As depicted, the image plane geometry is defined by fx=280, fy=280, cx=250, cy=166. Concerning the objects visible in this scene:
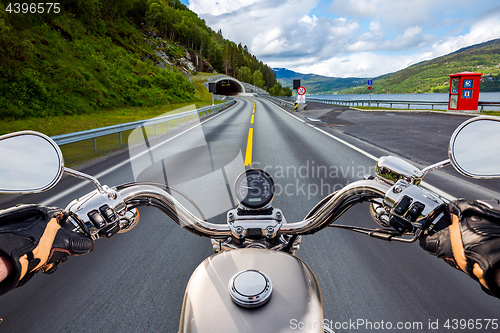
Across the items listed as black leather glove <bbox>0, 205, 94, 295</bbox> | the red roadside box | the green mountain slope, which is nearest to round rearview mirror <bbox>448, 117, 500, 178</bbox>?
black leather glove <bbox>0, 205, 94, 295</bbox>

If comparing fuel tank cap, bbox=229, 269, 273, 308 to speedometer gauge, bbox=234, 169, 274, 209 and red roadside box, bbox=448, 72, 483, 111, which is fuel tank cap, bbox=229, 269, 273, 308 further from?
red roadside box, bbox=448, 72, 483, 111

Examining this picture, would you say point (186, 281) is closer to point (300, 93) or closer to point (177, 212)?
point (177, 212)

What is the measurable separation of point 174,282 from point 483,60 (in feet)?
592

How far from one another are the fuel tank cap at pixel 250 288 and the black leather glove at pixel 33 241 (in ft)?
2.35

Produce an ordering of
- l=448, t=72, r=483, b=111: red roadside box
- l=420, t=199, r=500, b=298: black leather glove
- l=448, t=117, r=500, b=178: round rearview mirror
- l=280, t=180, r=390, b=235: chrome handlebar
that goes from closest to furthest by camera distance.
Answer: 1. l=420, t=199, r=500, b=298: black leather glove
2. l=448, t=117, r=500, b=178: round rearview mirror
3. l=280, t=180, r=390, b=235: chrome handlebar
4. l=448, t=72, r=483, b=111: red roadside box

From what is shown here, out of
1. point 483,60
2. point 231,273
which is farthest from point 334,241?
point 483,60

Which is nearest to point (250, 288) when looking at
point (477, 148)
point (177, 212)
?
point (177, 212)

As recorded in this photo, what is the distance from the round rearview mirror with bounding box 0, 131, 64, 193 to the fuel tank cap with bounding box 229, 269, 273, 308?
0.97 meters

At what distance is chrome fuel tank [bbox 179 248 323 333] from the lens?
925 millimetres

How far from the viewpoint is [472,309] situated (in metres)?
2.29

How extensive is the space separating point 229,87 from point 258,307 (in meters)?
125

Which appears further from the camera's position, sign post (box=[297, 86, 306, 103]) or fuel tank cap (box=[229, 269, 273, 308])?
sign post (box=[297, 86, 306, 103])

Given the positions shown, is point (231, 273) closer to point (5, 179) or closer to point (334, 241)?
point (5, 179)

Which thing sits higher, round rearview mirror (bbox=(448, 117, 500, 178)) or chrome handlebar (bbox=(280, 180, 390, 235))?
round rearview mirror (bbox=(448, 117, 500, 178))
